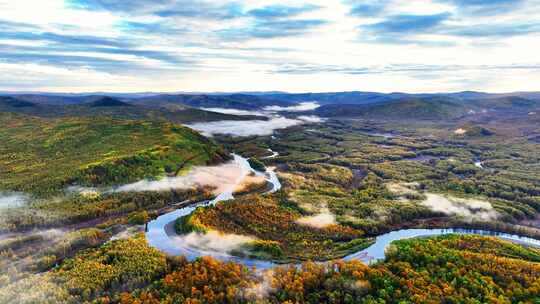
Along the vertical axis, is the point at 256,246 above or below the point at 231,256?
above

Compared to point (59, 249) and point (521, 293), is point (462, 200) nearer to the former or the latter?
point (521, 293)

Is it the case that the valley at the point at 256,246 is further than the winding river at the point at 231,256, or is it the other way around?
the winding river at the point at 231,256

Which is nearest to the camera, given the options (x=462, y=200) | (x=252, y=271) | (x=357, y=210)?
(x=252, y=271)

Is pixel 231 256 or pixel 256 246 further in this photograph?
pixel 256 246

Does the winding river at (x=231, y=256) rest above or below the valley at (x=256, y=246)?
below

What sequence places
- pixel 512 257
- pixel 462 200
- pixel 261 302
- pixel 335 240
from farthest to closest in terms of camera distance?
pixel 462 200 < pixel 335 240 < pixel 512 257 < pixel 261 302

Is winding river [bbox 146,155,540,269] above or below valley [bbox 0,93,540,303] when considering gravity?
below

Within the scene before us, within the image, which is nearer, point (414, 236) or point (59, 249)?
point (59, 249)

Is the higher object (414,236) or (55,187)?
(55,187)

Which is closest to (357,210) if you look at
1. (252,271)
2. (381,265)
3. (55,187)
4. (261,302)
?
(381,265)

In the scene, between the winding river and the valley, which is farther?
the winding river
